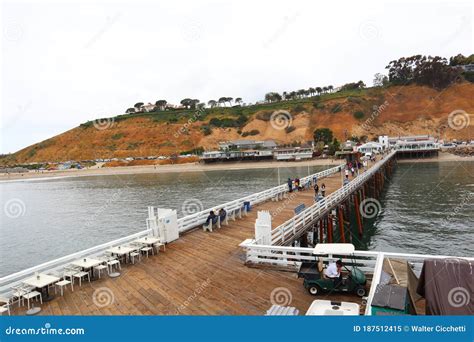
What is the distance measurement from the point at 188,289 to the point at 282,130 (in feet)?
401

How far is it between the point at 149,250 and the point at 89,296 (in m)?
3.62

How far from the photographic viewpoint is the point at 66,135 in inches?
6270

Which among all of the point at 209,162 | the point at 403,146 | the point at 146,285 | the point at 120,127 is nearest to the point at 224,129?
the point at 209,162

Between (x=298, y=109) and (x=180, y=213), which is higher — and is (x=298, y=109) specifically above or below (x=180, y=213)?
above

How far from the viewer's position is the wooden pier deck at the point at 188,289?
310 inches

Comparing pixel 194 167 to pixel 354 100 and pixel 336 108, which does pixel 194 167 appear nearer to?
pixel 336 108

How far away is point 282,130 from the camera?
128 m

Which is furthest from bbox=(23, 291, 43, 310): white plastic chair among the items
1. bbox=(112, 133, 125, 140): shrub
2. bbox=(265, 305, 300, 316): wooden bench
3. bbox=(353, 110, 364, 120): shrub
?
bbox=(112, 133, 125, 140): shrub

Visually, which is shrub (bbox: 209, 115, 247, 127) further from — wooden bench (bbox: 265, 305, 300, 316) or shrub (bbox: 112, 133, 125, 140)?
wooden bench (bbox: 265, 305, 300, 316)

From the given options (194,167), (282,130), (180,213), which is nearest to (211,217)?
(180,213)

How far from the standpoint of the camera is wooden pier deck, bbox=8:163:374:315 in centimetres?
787

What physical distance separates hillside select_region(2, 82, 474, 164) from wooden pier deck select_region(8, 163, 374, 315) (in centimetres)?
11207

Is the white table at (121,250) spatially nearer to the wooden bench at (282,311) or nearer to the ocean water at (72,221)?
the wooden bench at (282,311)

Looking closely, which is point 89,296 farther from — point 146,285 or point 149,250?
point 149,250
